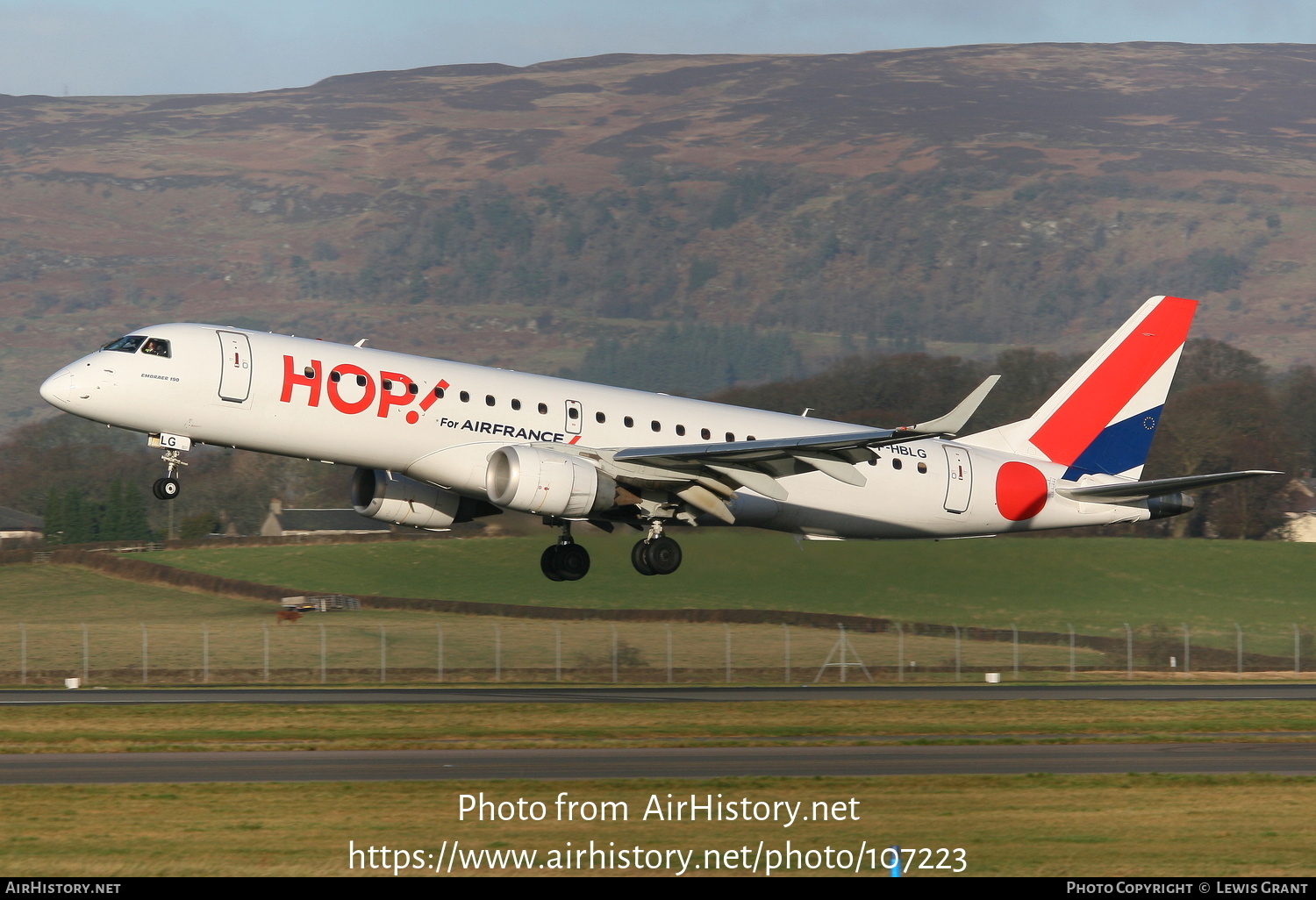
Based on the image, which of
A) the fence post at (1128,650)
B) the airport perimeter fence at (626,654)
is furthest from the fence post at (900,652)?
the fence post at (1128,650)

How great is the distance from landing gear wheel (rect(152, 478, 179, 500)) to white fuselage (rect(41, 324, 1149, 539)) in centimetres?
139

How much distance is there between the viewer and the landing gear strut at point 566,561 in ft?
128

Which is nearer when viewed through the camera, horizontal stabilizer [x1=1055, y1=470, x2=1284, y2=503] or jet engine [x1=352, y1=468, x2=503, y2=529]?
horizontal stabilizer [x1=1055, y1=470, x2=1284, y2=503]

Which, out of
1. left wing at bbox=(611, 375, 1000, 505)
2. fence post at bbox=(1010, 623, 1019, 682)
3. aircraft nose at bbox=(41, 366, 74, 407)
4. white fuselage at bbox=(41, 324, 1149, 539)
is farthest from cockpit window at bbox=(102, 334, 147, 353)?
fence post at bbox=(1010, 623, 1019, 682)

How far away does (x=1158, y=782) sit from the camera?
25.5 metres

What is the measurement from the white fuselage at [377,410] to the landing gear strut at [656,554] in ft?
6.40

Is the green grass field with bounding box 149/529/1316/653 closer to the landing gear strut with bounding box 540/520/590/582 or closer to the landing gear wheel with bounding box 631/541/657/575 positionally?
the landing gear strut with bounding box 540/520/590/582

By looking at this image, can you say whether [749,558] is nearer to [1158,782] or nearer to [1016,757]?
[1016,757]

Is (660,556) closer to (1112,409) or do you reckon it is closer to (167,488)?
(167,488)

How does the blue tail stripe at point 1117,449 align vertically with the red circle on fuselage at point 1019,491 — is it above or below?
above

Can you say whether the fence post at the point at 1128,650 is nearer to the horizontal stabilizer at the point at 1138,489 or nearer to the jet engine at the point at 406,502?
the horizontal stabilizer at the point at 1138,489

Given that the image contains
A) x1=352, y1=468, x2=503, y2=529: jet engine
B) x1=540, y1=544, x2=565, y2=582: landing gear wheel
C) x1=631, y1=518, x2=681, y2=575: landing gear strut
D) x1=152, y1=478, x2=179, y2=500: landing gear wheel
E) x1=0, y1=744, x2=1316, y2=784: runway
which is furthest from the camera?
x1=540, y1=544, x2=565, y2=582: landing gear wheel

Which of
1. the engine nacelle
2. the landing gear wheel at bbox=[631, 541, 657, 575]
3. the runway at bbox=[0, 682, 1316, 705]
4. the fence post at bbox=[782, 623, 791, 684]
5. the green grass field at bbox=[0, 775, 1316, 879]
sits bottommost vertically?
the green grass field at bbox=[0, 775, 1316, 879]

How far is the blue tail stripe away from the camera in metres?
43.2
